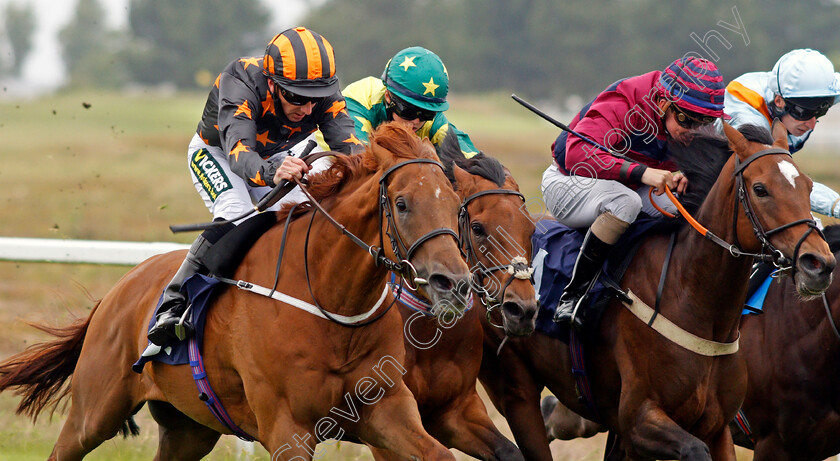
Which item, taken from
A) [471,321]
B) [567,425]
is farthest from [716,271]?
[567,425]

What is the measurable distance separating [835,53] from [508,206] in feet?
102

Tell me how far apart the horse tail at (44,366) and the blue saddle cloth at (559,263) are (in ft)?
7.90

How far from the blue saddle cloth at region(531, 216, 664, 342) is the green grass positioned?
5.39ft

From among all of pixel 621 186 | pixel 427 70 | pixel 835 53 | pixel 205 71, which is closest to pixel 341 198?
pixel 427 70

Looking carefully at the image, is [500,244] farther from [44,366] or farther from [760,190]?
[44,366]

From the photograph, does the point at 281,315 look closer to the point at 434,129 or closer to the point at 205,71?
the point at 434,129

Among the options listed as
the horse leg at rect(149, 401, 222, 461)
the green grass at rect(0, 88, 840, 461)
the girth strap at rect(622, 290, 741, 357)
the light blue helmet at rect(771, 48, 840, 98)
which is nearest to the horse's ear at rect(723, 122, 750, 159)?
the girth strap at rect(622, 290, 741, 357)

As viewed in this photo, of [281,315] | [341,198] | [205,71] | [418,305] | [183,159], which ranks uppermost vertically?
[341,198]

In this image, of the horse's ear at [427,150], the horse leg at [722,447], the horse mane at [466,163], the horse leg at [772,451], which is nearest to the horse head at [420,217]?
the horse's ear at [427,150]

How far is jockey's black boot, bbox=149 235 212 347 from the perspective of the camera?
4.35 m

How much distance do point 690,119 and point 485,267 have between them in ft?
3.99

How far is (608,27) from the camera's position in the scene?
137 feet

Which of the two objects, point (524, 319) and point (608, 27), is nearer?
point (524, 319)

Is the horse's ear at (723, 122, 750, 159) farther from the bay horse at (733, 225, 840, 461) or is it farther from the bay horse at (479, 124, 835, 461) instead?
the bay horse at (733, 225, 840, 461)
